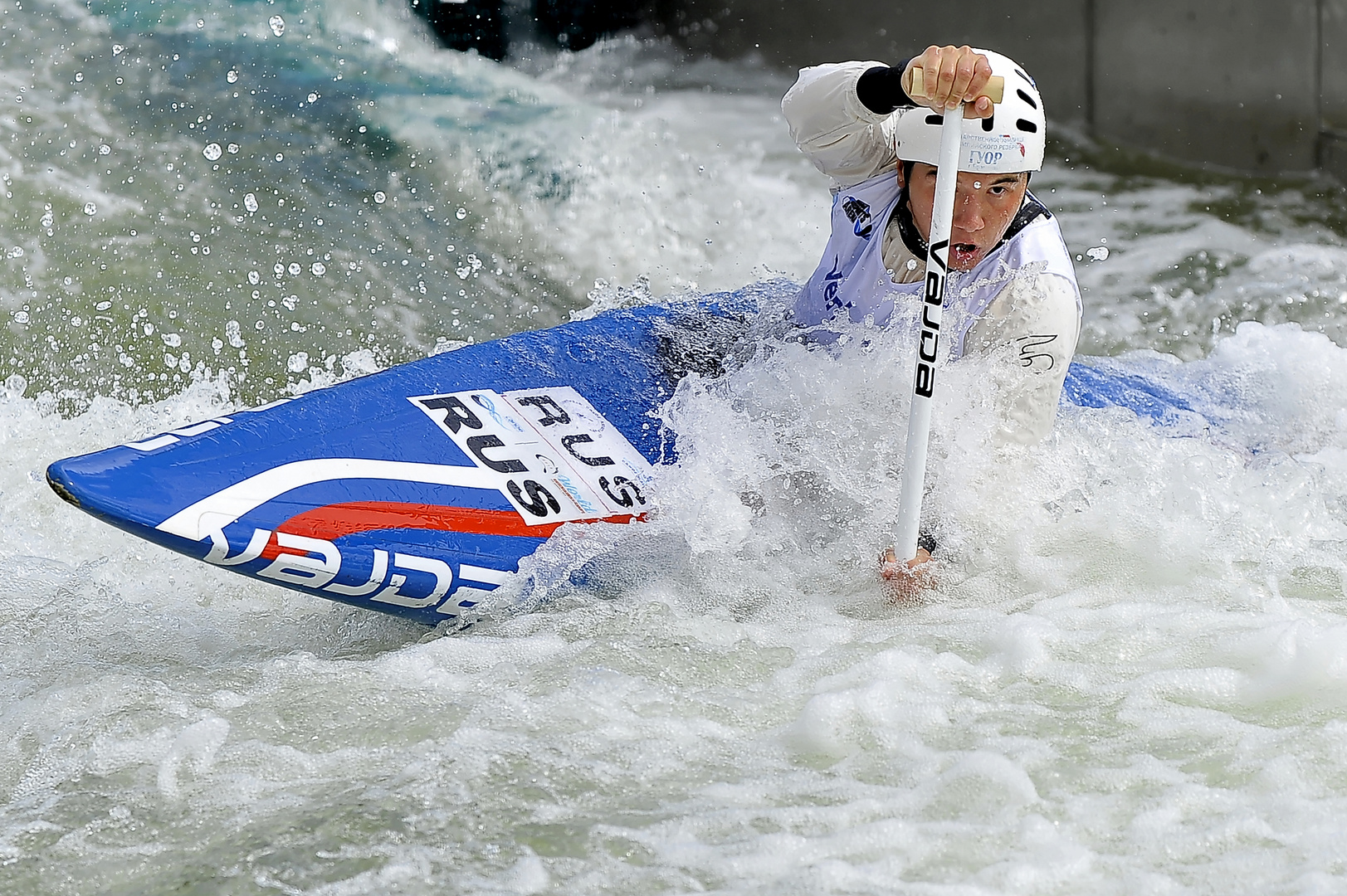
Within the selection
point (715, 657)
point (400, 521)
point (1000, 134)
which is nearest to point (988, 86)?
point (1000, 134)

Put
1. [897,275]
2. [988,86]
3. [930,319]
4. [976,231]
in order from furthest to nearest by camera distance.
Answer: [897,275] → [976,231] → [930,319] → [988,86]

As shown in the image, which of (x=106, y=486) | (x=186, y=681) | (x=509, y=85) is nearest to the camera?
(x=106, y=486)

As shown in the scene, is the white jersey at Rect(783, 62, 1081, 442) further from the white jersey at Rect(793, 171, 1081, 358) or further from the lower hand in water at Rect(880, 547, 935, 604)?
the lower hand in water at Rect(880, 547, 935, 604)

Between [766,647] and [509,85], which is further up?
[509,85]

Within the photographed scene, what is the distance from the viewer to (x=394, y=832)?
1.69 metres

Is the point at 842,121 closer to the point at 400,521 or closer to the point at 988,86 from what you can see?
the point at 988,86

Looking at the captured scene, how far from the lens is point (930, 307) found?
213 centimetres

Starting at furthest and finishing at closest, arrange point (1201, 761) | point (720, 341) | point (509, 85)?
point (509, 85) < point (720, 341) < point (1201, 761)

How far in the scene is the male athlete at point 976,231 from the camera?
Answer: 2199 millimetres

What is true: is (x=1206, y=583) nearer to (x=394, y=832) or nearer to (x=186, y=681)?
(x=394, y=832)

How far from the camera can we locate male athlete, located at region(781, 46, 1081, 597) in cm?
220

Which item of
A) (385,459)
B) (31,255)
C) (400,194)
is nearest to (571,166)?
(400,194)

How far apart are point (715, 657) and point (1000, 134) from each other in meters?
1.06

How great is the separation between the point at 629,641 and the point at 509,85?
5.08m
